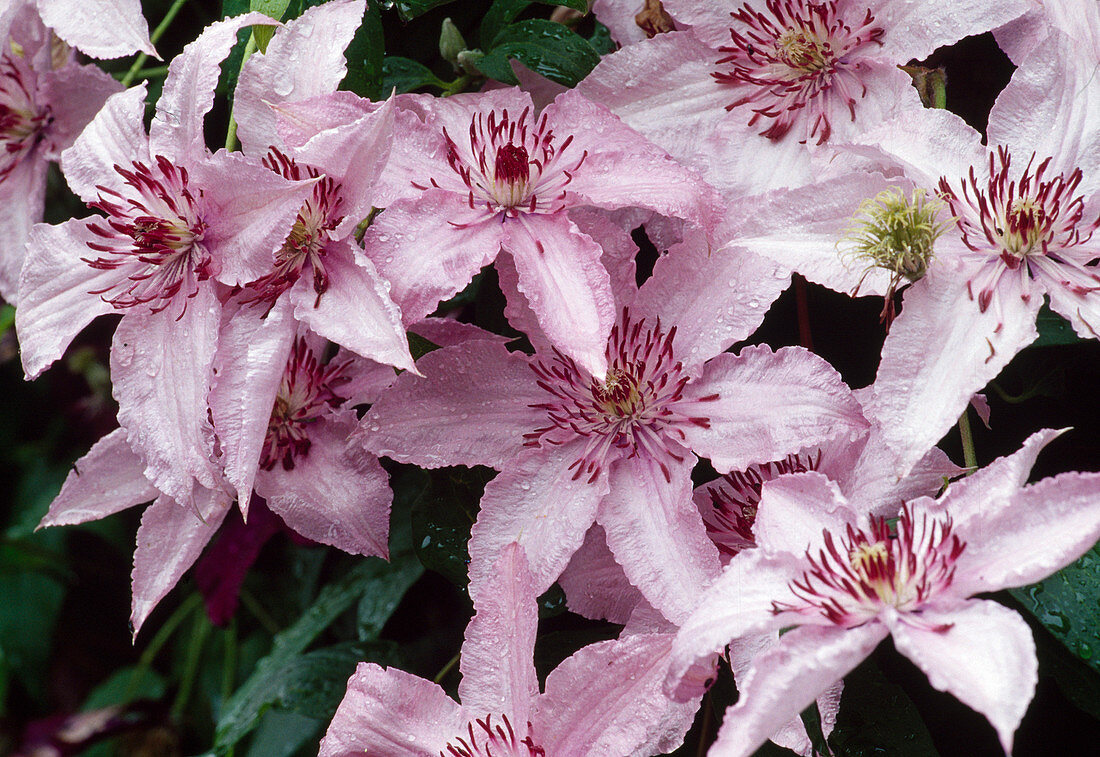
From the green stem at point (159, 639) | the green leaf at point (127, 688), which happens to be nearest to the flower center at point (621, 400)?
the green stem at point (159, 639)

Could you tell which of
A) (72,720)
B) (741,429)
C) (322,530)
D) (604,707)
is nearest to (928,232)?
(741,429)

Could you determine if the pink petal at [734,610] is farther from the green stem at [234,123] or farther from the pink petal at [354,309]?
the green stem at [234,123]

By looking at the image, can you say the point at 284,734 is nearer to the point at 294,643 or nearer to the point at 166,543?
the point at 294,643

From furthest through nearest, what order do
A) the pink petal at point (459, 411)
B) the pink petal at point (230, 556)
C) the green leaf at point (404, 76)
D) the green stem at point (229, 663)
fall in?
the green stem at point (229, 663) < the pink petal at point (230, 556) < the green leaf at point (404, 76) < the pink petal at point (459, 411)

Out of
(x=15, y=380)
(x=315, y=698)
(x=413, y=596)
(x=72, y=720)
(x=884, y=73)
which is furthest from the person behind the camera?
(x=15, y=380)

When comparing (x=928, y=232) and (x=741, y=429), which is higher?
(x=928, y=232)

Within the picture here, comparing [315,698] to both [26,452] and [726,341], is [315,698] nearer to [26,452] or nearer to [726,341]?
[726,341]

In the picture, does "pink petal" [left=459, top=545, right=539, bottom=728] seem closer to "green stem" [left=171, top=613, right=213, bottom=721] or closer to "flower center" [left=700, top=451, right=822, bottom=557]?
"flower center" [left=700, top=451, right=822, bottom=557]
